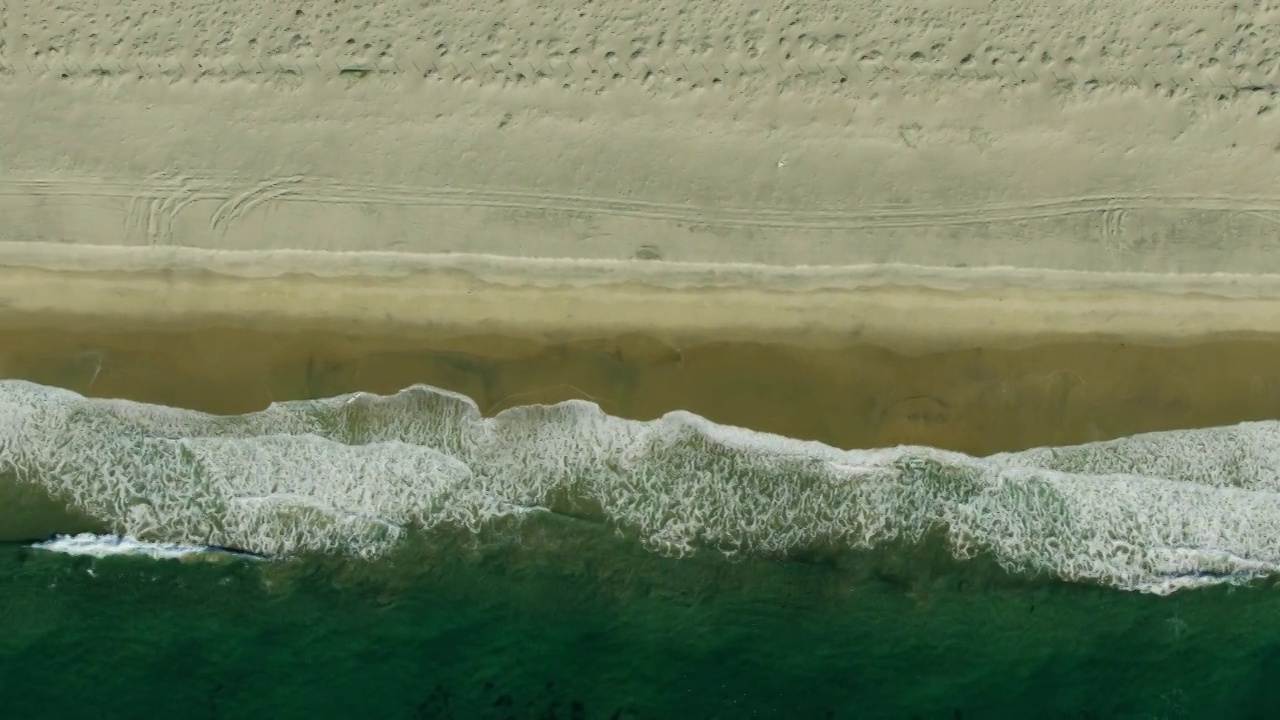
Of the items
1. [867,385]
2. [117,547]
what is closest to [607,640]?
[867,385]

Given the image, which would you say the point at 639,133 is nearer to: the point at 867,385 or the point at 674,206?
the point at 674,206

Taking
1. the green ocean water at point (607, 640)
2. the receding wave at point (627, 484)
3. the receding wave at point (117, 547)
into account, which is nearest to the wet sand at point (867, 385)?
the receding wave at point (627, 484)

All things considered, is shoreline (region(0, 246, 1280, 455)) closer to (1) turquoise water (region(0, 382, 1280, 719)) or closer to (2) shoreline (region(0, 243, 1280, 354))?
(2) shoreline (region(0, 243, 1280, 354))

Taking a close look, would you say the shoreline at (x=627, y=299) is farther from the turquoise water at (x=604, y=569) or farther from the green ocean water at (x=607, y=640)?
the green ocean water at (x=607, y=640)

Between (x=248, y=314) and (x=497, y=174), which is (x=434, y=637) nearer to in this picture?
(x=248, y=314)

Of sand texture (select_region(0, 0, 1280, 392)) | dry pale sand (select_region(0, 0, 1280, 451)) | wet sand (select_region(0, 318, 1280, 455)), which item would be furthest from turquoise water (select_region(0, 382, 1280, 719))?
sand texture (select_region(0, 0, 1280, 392))

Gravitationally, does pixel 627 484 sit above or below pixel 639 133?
below
